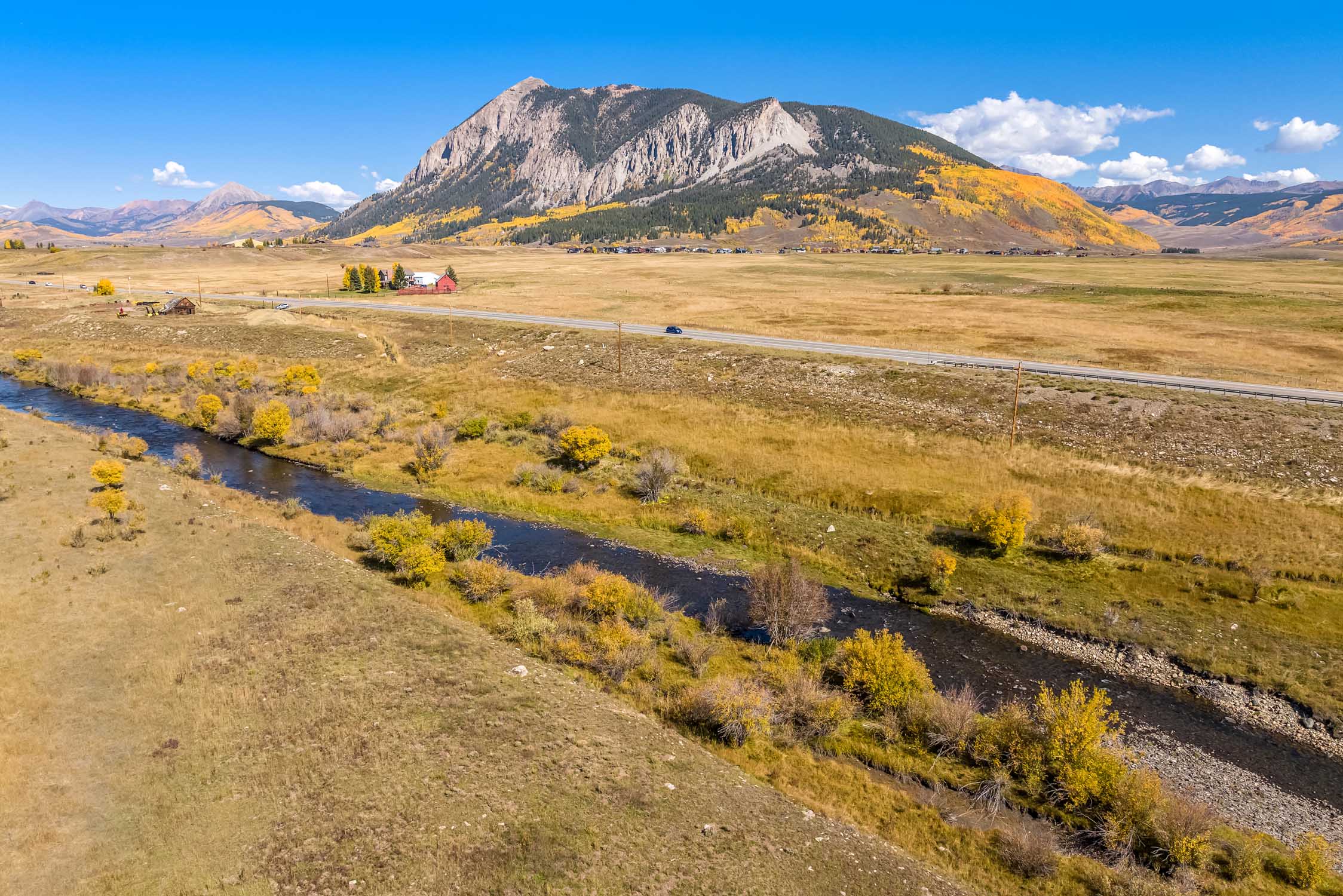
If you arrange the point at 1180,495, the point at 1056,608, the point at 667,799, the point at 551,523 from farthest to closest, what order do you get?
the point at 551,523
the point at 1180,495
the point at 1056,608
the point at 667,799

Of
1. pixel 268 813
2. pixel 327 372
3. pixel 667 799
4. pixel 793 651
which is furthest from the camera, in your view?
pixel 327 372

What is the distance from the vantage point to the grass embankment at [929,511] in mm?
29359

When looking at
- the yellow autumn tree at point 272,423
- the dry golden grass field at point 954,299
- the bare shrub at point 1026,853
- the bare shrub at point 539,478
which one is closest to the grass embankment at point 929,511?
the bare shrub at point 539,478

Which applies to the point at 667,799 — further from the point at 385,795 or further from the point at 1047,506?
the point at 1047,506

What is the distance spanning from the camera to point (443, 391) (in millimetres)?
68562

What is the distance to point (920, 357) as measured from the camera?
219ft

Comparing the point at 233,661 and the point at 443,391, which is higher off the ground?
the point at 443,391

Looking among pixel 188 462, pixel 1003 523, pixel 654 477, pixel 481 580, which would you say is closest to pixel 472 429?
pixel 654 477

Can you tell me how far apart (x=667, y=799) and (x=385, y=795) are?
761cm

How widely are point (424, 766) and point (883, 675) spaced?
15738 millimetres

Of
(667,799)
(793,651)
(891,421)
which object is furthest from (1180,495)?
(667,799)

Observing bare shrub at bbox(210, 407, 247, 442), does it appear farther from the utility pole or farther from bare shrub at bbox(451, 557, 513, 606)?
the utility pole

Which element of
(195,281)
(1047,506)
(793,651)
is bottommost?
(793,651)

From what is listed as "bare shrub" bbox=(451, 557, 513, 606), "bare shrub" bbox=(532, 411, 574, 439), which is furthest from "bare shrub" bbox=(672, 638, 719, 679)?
"bare shrub" bbox=(532, 411, 574, 439)
